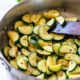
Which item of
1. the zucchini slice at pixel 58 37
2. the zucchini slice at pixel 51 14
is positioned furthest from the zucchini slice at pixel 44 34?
the zucchini slice at pixel 51 14

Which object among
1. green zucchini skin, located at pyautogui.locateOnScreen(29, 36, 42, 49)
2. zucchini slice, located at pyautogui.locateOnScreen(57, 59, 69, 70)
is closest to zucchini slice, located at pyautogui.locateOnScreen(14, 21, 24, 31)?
green zucchini skin, located at pyautogui.locateOnScreen(29, 36, 42, 49)

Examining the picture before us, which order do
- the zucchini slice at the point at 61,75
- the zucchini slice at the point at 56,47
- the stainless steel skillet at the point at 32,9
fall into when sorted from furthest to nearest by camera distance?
1. the stainless steel skillet at the point at 32,9
2. the zucchini slice at the point at 56,47
3. the zucchini slice at the point at 61,75

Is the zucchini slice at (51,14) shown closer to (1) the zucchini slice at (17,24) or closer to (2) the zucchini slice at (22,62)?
(1) the zucchini slice at (17,24)

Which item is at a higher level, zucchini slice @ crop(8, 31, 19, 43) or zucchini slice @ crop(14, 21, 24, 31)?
zucchini slice @ crop(14, 21, 24, 31)

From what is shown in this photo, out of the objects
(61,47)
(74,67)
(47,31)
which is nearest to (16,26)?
(47,31)

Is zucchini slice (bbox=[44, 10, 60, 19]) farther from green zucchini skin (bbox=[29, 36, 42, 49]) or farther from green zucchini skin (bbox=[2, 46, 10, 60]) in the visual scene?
green zucchini skin (bbox=[2, 46, 10, 60])

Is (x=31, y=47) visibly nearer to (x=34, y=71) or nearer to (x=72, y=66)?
(x=34, y=71)

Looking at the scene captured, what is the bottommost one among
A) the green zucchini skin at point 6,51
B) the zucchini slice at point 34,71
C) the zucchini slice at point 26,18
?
the zucchini slice at point 34,71
